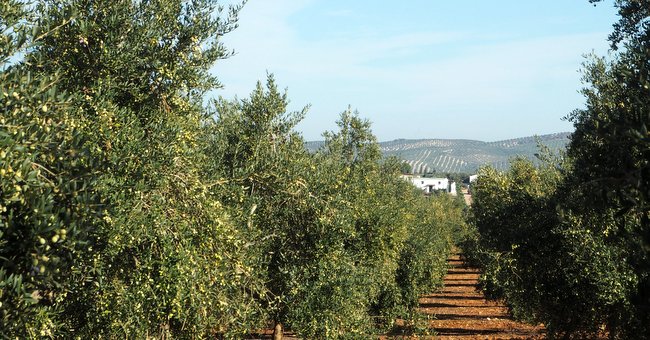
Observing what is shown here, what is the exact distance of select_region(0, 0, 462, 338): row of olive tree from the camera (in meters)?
8.86

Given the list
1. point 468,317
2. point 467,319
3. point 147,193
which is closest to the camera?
point 147,193

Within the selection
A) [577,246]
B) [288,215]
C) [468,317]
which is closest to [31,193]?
[288,215]

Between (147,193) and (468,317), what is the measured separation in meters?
42.3

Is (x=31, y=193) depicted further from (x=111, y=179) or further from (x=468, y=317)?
(x=468, y=317)

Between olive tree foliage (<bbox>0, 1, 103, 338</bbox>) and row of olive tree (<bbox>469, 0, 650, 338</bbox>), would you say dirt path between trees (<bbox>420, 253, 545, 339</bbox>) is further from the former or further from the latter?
olive tree foliage (<bbox>0, 1, 103, 338</bbox>)

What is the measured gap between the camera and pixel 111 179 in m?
10.8

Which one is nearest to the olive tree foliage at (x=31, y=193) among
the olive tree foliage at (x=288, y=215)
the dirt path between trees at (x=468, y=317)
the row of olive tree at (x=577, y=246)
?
the olive tree foliage at (x=288, y=215)

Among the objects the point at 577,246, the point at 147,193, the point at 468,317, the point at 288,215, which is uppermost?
the point at 147,193

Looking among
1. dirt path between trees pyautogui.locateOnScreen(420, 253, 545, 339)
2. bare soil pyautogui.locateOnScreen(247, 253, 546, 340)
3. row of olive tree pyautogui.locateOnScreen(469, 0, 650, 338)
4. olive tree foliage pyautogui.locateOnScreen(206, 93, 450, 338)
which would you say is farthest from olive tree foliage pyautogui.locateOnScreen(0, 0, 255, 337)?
dirt path between trees pyautogui.locateOnScreen(420, 253, 545, 339)

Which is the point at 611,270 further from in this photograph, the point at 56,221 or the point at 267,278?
the point at 56,221

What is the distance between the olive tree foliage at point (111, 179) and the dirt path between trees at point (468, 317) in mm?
24361

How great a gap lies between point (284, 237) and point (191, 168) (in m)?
6.81

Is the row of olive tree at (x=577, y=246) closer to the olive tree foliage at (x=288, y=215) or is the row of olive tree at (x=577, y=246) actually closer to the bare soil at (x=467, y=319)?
the olive tree foliage at (x=288, y=215)

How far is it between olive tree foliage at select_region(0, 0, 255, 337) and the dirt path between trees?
2436 cm
